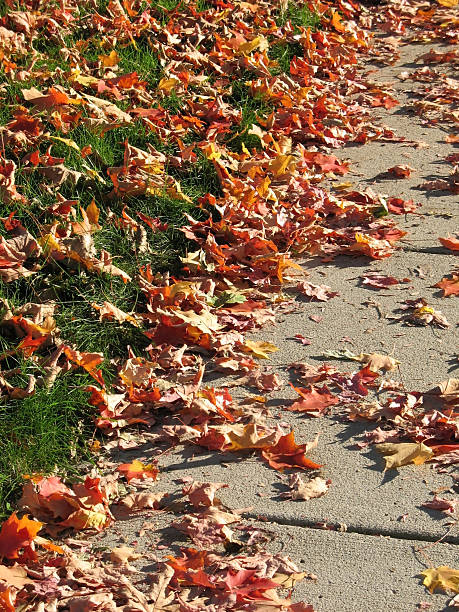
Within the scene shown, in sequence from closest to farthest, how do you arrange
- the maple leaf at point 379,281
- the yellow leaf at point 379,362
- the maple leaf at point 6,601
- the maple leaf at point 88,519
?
the maple leaf at point 6,601 < the maple leaf at point 88,519 < the yellow leaf at point 379,362 < the maple leaf at point 379,281

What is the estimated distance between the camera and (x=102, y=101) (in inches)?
198

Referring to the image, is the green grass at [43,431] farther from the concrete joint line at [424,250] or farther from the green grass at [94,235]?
the concrete joint line at [424,250]

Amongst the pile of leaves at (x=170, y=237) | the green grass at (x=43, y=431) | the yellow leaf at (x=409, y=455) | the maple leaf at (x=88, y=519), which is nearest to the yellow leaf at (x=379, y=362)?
the pile of leaves at (x=170, y=237)

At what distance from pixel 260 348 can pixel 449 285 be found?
1.03m

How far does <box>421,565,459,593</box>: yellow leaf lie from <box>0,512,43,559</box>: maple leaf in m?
1.24

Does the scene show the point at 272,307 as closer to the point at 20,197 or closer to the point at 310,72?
the point at 20,197

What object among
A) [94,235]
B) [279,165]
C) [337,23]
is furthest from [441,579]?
[337,23]

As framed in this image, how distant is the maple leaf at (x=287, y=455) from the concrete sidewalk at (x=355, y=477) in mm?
34

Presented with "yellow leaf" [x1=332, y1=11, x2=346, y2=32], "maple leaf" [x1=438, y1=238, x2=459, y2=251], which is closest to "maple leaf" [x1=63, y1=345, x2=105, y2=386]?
"maple leaf" [x1=438, y1=238, x2=459, y2=251]

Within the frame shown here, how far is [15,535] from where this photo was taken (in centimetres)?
269

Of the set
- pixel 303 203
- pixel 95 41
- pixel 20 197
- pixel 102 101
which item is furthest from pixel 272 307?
pixel 95 41

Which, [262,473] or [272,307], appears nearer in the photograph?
[262,473]

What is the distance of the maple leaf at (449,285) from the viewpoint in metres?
4.04

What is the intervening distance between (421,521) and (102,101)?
3291 mm
